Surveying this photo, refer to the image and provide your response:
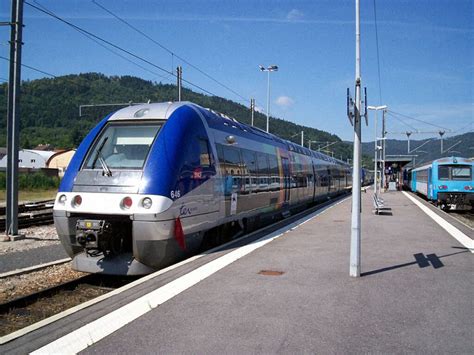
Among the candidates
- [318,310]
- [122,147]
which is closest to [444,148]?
[122,147]

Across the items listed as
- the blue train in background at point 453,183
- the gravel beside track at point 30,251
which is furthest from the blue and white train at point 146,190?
the blue train in background at point 453,183

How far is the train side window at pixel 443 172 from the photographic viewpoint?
23.6 metres

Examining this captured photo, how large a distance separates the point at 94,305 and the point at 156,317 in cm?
82

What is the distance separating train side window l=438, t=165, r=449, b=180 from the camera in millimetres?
23569

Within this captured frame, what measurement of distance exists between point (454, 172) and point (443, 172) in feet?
1.71

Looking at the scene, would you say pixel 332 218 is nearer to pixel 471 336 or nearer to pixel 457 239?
pixel 457 239

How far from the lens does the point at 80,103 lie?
50.4 m

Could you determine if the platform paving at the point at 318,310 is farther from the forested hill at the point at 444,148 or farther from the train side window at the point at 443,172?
the forested hill at the point at 444,148

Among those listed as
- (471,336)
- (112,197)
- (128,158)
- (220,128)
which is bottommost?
(471,336)

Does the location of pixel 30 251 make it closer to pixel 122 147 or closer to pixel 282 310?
pixel 122 147

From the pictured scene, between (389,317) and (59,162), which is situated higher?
(59,162)

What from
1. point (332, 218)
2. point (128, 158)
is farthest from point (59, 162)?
point (128, 158)

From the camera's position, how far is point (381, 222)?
1476 cm

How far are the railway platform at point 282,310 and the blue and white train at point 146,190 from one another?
0.63 meters
